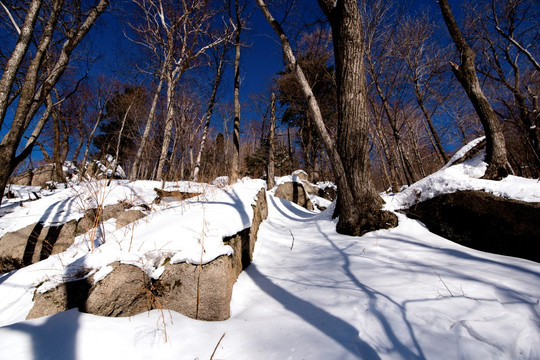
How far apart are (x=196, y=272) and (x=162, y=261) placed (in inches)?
12.9

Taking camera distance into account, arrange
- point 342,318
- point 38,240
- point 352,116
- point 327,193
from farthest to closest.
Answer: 1. point 327,193
2. point 38,240
3. point 352,116
4. point 342,318

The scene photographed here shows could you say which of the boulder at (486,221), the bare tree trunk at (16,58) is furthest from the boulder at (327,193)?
the bare tree trunk at (16,58)

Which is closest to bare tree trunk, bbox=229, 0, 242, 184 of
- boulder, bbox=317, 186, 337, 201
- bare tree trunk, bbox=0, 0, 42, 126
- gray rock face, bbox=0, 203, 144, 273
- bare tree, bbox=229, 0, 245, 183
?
bare tree, bbox=229, 0, 245, 183

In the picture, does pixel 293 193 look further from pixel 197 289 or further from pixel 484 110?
pixel 197 289

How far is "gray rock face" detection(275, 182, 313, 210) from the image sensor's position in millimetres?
8828

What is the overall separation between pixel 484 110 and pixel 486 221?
211cm

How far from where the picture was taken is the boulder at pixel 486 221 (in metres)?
2.04

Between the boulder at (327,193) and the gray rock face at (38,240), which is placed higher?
the boulder at (327,193)

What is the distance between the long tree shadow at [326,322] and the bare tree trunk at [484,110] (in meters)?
3.35

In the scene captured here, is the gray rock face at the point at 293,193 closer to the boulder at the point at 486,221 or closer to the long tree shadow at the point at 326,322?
the boulder at the point at 486,221

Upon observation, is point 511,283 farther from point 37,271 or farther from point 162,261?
point 37,271

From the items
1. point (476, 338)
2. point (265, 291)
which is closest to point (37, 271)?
point (265, 291)

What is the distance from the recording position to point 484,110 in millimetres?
3225

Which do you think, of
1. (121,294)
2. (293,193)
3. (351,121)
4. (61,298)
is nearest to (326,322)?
(121,294)
